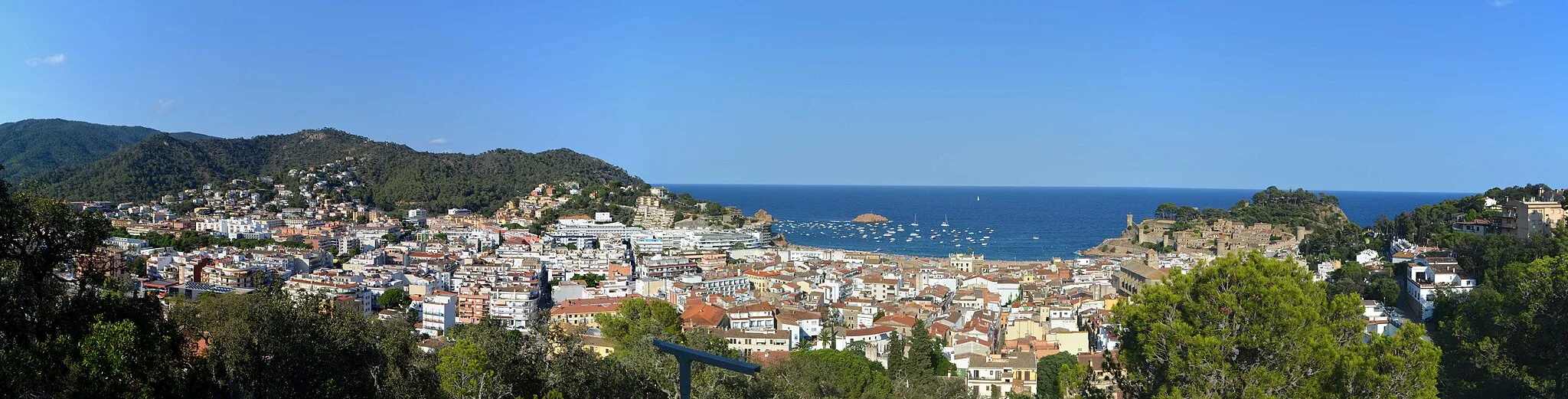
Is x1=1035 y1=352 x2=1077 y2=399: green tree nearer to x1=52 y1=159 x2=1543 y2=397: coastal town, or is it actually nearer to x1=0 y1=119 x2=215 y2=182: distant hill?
x1=52 y1=159 x2=1543 y2=397: coastal town

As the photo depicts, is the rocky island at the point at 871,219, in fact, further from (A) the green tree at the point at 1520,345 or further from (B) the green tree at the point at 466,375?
(B) the green tree at the point at 466,375

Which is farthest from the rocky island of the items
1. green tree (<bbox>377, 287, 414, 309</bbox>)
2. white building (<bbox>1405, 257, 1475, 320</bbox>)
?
white building (<bbox>1405, 257, 1475, 320</bbox>)

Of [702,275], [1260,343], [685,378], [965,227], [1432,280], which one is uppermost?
[685,378]

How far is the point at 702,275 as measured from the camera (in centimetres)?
3597

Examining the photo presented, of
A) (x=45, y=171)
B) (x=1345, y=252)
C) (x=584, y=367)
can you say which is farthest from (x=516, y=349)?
(x=45, y=171)

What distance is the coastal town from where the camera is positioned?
21094 mm

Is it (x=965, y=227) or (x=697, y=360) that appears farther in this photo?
(x=965, y=227)

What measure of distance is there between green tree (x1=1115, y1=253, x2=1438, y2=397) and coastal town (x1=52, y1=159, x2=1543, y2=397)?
395 millimetres

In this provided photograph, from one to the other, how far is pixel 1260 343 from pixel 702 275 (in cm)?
2928

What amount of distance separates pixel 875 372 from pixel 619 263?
23.4 metres

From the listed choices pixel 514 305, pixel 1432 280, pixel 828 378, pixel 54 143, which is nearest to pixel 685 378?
pixel 828 378

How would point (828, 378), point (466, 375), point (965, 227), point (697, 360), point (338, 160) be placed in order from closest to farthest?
1. point (697, 360)
2. point (466, 375)
3. point (828, 378)
4. point (965, 227)
5. point (338, 160)

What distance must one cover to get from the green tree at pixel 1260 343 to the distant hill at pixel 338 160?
228 ft

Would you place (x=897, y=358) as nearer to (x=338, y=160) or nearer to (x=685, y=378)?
(x=685, y=378)
